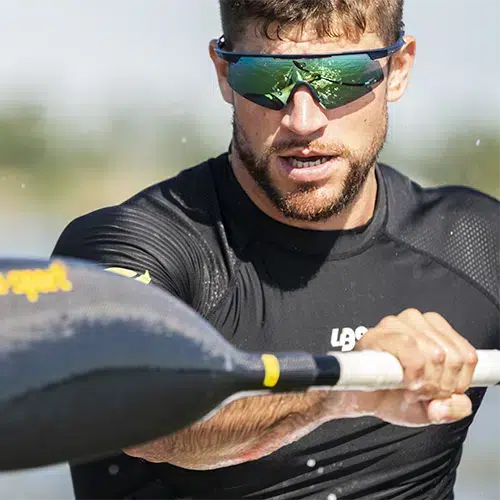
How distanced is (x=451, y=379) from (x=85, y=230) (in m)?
1.22

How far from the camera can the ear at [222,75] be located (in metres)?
4.21

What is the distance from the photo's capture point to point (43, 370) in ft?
9.07

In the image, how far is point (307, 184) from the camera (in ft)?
12.9

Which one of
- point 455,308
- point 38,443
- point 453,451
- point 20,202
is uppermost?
point 38,443

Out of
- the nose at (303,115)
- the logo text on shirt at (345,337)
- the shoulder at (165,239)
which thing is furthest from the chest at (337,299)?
the nose at (303,115)

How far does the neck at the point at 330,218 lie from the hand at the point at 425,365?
806mm

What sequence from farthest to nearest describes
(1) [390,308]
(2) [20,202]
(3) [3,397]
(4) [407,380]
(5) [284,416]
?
(2) [20,202]
(1) [390,308]
(5) [284,416]
(4) [407,380]
(3) [3,397]

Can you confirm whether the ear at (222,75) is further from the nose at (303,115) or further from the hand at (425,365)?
the hand at (425,365)

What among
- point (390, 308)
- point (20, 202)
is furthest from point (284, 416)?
point (20, 202)

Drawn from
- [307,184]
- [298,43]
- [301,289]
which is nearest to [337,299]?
[301,289]

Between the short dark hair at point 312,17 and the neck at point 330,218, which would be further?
the neck at point 330,218

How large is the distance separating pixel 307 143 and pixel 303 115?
3.4 inches

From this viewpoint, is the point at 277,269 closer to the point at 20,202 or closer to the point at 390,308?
the point at 390,308

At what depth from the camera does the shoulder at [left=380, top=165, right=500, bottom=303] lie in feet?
14.0
